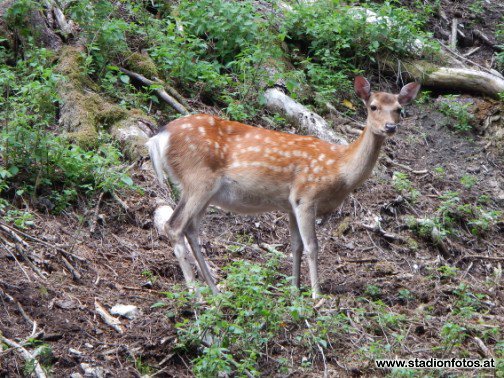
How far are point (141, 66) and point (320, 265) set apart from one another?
3.65 meters

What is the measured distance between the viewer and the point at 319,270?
7.68m

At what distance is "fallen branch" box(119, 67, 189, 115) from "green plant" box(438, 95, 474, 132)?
4.01 meters

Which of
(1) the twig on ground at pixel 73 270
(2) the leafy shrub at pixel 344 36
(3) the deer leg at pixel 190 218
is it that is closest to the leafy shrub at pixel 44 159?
(3) the deer leg at pixel 190 218

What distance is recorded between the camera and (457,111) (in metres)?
11.1

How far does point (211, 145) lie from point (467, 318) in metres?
2.70

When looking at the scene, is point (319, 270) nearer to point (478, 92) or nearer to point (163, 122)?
point (163, 122)

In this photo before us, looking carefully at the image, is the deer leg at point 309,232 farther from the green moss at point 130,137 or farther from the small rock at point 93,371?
the small rock at point 93,371

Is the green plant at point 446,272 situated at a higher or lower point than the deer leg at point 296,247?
lower

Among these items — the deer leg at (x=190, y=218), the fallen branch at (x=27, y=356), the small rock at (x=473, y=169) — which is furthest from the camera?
the small rock at (x=473, y=169)

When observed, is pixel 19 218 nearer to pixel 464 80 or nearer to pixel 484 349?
pixel 484 349

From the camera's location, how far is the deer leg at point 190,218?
6832 mm

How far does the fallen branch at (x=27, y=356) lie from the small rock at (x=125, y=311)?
0.95 metres

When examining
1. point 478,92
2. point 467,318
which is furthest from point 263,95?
point 467,318

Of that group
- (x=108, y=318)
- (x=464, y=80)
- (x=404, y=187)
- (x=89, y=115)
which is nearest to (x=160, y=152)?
(x=89, y=115)
